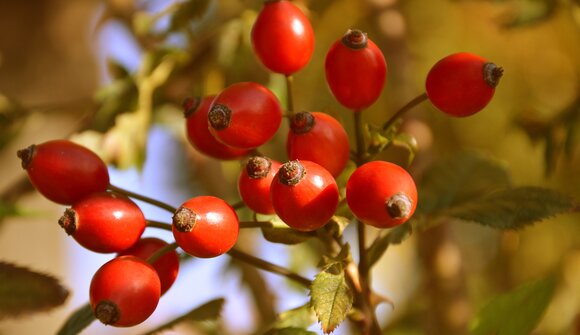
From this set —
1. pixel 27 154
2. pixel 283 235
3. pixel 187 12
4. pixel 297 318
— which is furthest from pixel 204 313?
pixel 187 12

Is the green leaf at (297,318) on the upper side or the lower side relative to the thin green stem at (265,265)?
lower

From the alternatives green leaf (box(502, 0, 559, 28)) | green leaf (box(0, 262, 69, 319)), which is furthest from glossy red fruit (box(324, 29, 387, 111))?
green leaf (box(502, 0, 559, 28))

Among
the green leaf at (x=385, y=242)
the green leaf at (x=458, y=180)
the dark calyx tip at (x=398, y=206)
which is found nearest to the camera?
the dark calyx tip at (x=398, y=206)

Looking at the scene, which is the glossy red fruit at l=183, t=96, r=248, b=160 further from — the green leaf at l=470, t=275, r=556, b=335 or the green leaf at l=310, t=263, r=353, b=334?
the green leaf at l=470, t=275, r=556, b=335

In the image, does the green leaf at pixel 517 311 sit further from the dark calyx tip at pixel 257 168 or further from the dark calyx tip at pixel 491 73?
the dark calyx tip at pixel 257 168

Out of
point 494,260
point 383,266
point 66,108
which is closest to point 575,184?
point 494,260

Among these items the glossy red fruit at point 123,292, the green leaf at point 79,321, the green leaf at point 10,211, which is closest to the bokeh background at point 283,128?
the green leaf at point 10,211
